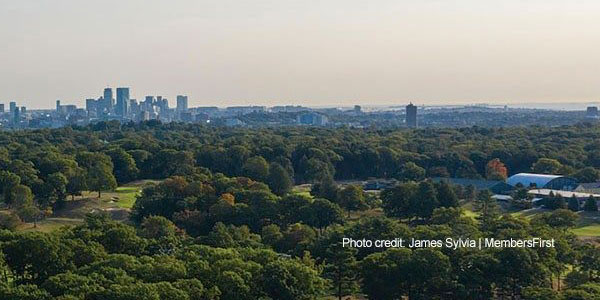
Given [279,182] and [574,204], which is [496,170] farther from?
[279,182]

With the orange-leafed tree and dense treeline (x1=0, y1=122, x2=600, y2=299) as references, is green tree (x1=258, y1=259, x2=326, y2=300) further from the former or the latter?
the orange-leafed tree

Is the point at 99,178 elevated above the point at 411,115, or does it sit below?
below

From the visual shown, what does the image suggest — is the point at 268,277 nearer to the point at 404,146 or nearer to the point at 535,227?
the point at 535,227

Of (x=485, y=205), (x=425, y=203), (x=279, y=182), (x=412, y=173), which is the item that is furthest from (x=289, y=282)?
(x=412, y=173)

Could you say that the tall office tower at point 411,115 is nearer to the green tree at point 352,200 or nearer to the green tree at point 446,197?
the green tree at point 446,197

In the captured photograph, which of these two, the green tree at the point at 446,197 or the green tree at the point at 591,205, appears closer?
the green tree at the point at 446,197

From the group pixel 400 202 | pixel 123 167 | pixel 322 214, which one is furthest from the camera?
pixel 123 167

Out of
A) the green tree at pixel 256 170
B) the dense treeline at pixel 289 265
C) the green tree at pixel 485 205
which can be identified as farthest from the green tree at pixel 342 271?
the green tree at pixel 256 170

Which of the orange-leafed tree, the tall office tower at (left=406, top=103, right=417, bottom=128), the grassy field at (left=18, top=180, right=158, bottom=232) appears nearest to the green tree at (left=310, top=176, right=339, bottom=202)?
the grassy field at (left=18, top=180, right=158, bottom=232)
